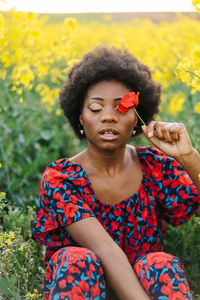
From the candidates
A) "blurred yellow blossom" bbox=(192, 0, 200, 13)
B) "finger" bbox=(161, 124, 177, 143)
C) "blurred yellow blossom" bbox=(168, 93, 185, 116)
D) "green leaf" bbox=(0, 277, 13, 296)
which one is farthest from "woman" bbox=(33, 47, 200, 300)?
"blurred yellow blossom" bbox=(168, 93, 185, 116)

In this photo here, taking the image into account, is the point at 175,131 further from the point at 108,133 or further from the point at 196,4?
the point at 196,4

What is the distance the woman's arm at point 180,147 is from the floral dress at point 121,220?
182 mm

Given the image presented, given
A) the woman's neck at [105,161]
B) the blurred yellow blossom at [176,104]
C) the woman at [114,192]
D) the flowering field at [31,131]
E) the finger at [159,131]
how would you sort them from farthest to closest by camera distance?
1. the blurred yellow blossom at [176,104]
2. the flowering field at [31,131]
3. the woman's neck at [105,161]
4. the finger at [159,131]
5. the woman at [114,192]

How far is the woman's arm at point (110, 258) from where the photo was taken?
168 cm

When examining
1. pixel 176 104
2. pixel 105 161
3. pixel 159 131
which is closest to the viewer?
pixel 159 131

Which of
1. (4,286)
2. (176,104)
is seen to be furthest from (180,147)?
(176,104)

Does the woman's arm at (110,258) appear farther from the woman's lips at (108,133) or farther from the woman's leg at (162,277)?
the woman's lips at (108,133)

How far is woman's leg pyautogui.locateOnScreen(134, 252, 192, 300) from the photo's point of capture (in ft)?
5.37

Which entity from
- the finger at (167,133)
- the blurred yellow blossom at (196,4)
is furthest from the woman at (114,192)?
the blurred yellow blossom at (196,4)

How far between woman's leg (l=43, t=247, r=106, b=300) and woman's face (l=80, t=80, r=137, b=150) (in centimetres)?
52

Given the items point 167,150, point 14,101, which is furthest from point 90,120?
point 14,101

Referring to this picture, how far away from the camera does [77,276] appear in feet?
5.35

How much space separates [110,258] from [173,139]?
2.06ft

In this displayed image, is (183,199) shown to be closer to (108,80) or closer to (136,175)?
(136,175)
